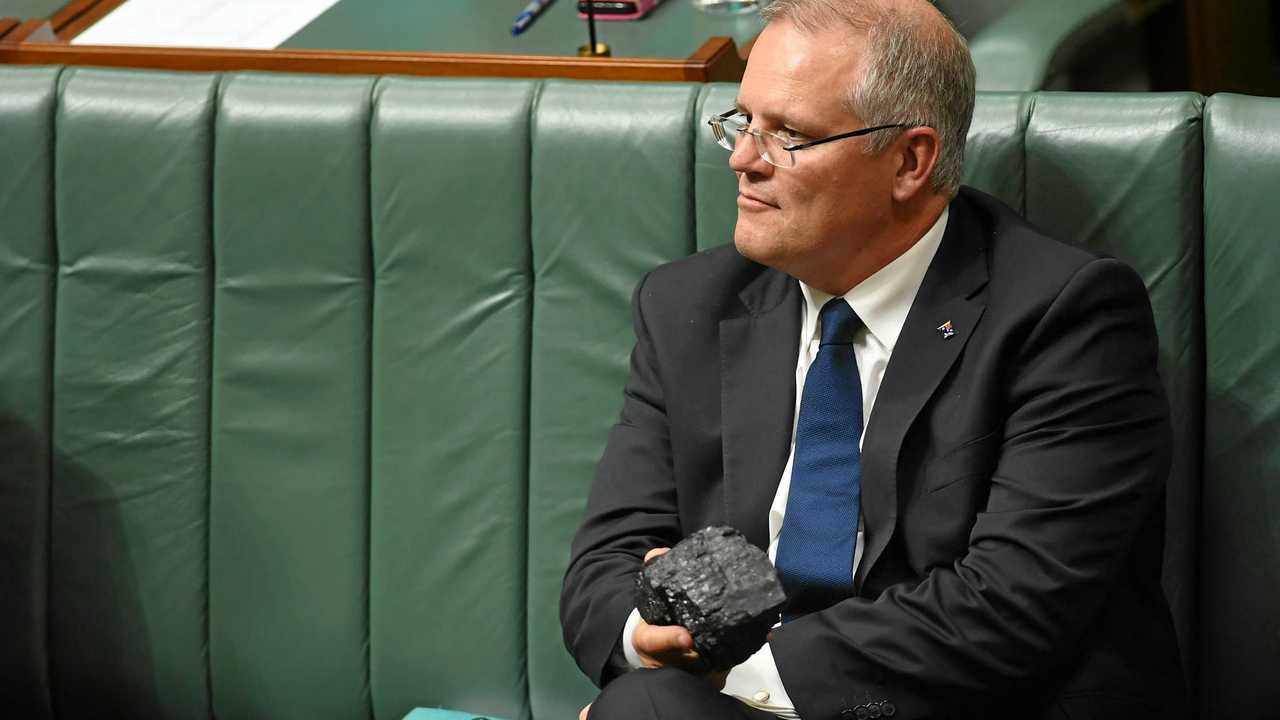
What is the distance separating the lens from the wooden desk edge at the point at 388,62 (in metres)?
2.24

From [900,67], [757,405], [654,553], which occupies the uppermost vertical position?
[900,67]

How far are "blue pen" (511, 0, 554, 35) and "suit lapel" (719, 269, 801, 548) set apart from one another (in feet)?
3.46

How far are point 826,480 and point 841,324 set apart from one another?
0.17m

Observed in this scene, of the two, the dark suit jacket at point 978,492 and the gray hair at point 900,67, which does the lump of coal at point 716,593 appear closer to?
the dark suit jacket at point 978,492

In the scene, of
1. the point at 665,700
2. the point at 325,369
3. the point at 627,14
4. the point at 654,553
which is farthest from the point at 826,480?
the point at 627,14

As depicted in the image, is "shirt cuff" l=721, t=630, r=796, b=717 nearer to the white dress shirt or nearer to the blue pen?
the white dress shirt

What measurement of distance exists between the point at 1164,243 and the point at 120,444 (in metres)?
1.42

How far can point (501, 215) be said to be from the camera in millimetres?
2070

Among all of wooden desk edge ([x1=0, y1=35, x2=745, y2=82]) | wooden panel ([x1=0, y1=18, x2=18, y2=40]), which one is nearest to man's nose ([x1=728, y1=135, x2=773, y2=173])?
wooden desk edge ([x1=0, y1=35, x2=745, y2=82])

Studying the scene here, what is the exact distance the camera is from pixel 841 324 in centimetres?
176

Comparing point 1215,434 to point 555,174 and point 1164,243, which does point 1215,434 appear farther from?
point 555,174

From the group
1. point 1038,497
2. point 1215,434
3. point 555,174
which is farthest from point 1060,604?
point 555,174

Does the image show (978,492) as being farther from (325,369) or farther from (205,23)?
(205,23)

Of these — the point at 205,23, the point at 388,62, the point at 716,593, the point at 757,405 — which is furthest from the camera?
the point at 205,23
